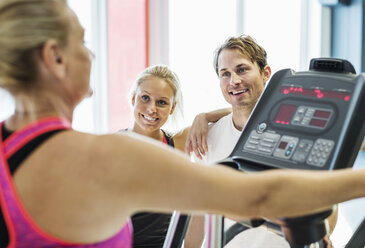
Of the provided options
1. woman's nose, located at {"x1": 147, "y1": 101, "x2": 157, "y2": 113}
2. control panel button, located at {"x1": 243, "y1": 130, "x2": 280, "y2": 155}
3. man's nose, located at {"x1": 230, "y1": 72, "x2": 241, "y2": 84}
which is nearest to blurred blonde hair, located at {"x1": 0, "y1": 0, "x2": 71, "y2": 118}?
control panel button, located at {"x1": 243, "y1": 130, "x2": 280, "y2": 155}

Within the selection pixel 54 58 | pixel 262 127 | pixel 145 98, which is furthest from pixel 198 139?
pixel 54 58

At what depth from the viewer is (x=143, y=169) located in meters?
0.72

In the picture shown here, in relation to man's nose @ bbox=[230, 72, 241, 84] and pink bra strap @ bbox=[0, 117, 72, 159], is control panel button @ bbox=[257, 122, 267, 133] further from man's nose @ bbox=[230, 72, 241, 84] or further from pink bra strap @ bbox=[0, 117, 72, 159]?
man's nose @ bbox=[230, 72, 241, 84]

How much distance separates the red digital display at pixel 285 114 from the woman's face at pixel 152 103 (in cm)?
113

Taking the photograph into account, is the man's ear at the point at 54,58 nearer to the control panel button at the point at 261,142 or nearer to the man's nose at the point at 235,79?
the control panel button at the point at 261,142

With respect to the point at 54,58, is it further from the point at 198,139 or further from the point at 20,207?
the point at 198,139

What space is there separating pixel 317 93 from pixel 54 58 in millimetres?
651

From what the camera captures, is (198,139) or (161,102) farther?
(161,102)

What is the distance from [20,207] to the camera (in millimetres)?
724

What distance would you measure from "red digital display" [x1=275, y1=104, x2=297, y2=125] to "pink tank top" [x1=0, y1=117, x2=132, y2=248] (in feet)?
1.83

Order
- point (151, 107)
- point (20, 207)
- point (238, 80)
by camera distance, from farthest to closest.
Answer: point (151, 107)
point (238, 80)
point (20, 207)

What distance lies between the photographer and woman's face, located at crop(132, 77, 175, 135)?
219cm

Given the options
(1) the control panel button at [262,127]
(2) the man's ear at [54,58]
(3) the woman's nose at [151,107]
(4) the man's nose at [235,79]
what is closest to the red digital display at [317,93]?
(1) the control panel button at [262,127]

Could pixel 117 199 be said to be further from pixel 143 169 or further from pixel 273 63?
pixel 273 63
